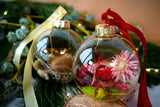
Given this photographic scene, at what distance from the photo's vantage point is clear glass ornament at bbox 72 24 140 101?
377 millimetres

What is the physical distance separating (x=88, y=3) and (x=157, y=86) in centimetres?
59

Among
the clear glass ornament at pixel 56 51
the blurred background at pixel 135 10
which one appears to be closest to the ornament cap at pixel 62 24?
the clear glass ornament at pixel 56 51

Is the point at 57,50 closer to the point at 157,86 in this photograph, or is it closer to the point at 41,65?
the point at 41,65

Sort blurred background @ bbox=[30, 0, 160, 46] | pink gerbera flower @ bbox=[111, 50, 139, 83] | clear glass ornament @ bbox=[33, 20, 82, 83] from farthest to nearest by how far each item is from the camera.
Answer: blurred background @ bbox=[30, 0, 160, 46] → clear glass ornament @ bbox=[33, 20, 82, 83] → pink gerbera flower @ bbox=[111, 50, 139, 83]

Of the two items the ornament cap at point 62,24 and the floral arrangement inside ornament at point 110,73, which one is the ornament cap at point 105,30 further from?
the ornament cap at point 62,24

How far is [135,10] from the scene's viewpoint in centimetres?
88

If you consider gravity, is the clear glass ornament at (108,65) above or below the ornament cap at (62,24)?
below

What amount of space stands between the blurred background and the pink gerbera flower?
1.82 feet

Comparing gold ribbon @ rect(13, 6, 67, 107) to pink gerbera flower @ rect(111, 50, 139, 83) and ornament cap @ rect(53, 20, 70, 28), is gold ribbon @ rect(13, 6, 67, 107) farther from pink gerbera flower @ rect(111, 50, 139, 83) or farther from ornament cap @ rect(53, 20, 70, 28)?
pink gerbera flower @ rect(111, 50, 139, 83)

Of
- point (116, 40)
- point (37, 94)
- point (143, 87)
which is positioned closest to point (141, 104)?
point (143, 87)

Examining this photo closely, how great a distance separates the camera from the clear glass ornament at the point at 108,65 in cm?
A: 38

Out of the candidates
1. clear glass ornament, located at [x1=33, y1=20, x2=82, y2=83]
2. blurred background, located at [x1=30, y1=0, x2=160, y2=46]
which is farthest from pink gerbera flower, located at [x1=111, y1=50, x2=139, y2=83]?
blurred background, located at [x1=30, y1=0, x2=160, y2=46]

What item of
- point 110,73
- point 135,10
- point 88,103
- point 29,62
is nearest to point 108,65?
point 110,73

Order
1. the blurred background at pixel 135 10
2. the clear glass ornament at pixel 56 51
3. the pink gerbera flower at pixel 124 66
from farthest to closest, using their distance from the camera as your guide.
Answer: the blurred background at pixel 135 10
the clear glass ornament at pixel 56 51
the pink gerbera flower at pixel 124 66
